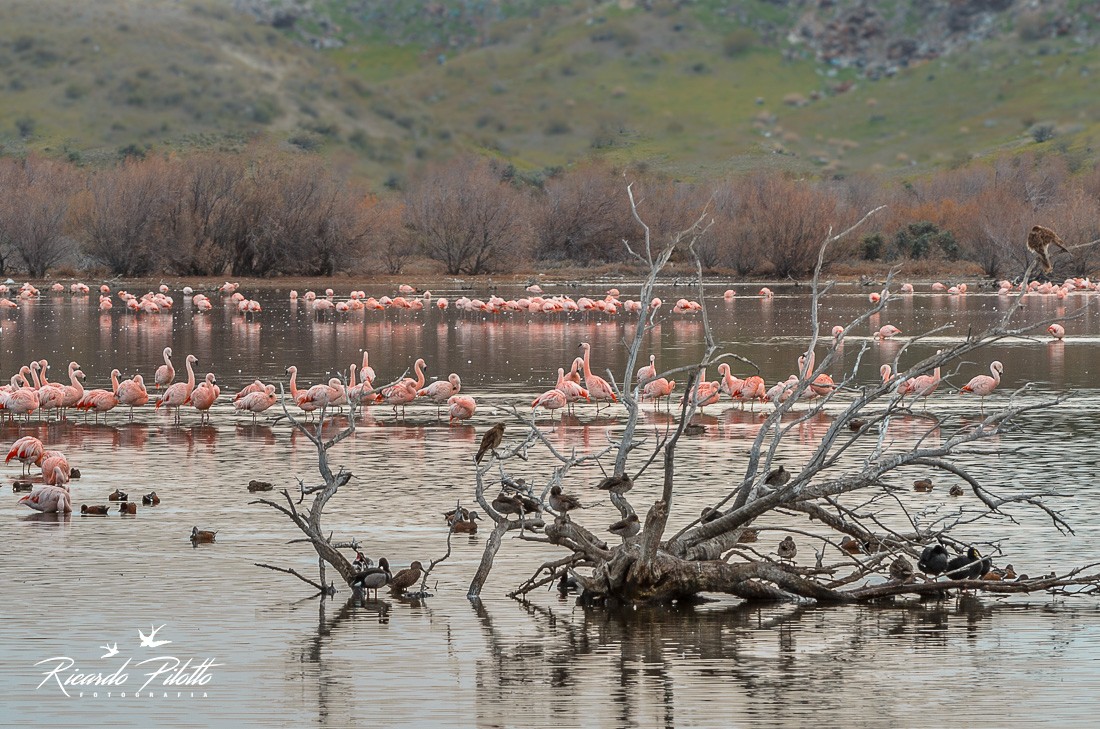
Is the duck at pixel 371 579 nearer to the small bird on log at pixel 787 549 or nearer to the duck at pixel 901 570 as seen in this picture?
the small bird on log at pixel 787 549

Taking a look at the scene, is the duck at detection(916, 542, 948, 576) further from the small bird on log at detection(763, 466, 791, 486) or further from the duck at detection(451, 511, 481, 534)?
the duck at detection(451, 511, 481, 534)

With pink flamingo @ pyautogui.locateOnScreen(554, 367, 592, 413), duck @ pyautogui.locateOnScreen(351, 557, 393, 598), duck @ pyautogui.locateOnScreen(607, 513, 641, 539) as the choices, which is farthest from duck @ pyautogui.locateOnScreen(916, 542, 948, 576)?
pink flamingo @ pyautogui.locateOnScreen(554, 367, 592, 413)

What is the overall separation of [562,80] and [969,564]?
111291 mm

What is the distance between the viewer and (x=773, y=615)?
9.98m

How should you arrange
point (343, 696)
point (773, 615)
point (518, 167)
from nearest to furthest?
point (343, 696)
point (773, 615)
point (518, 167)

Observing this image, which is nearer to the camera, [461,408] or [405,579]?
[405,579]

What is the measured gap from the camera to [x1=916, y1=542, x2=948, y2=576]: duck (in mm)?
10156

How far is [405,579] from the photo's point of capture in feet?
33.8

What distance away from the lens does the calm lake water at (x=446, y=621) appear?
8.15 metres

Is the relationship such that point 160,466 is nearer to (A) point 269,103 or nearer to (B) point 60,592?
(B) point 60,592

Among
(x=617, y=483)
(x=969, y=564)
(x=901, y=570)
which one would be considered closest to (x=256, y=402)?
(x=617, y=483)

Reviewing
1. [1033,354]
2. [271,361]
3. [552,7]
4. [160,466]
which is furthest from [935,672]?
[552,7]

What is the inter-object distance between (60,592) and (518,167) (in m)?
78.8

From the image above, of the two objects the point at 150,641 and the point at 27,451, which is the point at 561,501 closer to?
the point at 150,641
